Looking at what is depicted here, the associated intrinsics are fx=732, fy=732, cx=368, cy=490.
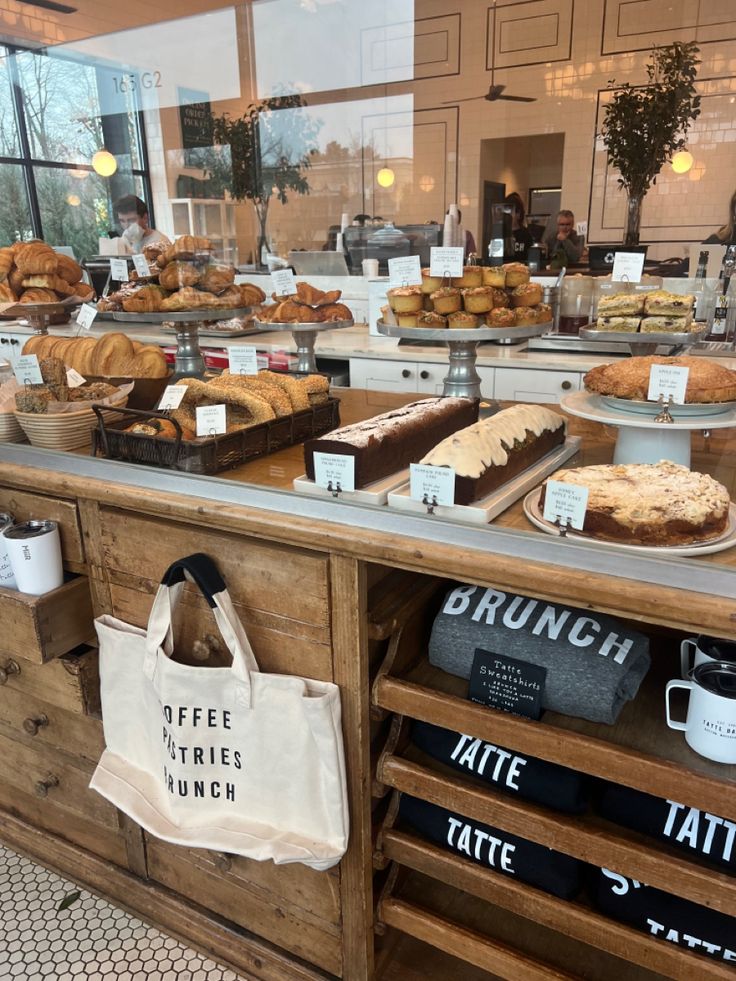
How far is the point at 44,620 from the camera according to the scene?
1371 millimetres

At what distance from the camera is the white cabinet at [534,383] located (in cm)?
314

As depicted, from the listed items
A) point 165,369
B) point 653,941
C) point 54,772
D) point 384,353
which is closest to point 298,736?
point 653,941

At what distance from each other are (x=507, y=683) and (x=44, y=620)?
2.81 feet

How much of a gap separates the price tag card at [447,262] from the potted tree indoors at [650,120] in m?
5.22

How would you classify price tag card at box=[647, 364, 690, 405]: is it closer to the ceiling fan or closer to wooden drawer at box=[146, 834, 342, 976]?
wooden drawer at box=[146, 834, 342, 976]

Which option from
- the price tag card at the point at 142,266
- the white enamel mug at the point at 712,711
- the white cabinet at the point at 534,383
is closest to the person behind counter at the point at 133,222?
the price tag card at the point at 142,266

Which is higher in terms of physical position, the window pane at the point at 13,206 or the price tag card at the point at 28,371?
the window pane at the point at 13,206

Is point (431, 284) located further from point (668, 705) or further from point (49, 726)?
point (49, 726)

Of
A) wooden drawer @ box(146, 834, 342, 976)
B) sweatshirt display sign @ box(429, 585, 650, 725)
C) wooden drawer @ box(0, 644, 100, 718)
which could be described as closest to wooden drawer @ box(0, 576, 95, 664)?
wooden drawer @ box(0, 644, 100, 718)

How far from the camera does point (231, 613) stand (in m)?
1.19

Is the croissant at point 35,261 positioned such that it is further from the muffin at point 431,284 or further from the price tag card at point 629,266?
the price tag card at point 629,266

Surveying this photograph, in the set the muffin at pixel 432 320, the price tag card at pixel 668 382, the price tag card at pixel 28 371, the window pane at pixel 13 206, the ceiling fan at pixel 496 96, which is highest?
the ceiling fan at pixel 496 96

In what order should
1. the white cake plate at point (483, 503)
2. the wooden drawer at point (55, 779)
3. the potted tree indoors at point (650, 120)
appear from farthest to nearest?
the potted tree indoors at point (650, 120) < the wooden drawer at point (55, 779) < the white cake plate at point (483, 503)

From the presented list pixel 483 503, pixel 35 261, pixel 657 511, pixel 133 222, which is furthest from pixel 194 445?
pixel 133 222
